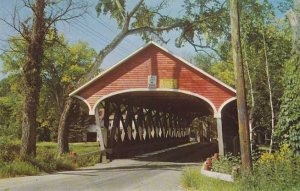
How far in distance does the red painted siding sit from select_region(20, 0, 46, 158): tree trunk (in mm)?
4371

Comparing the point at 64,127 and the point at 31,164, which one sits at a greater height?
the point at 64,127

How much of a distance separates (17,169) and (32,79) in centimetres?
449

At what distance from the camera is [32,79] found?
18984 millimetres

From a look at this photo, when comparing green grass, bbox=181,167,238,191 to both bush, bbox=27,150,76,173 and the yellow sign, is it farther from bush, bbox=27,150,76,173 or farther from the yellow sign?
the yellow sign

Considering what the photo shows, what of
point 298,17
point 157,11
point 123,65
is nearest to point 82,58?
point 157,11

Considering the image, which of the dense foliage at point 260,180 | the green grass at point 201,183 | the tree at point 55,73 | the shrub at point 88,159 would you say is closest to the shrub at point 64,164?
the shrub at point 88,159

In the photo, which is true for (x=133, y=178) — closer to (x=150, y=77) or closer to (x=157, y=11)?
(x=150, y=77)

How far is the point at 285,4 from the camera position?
80.1ft

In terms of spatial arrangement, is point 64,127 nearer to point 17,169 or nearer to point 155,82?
point 155,82

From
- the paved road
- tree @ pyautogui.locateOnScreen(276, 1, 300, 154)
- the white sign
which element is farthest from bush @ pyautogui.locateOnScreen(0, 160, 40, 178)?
tree @ pyautogui.locateOnScreen(276, 1, 300, 154)

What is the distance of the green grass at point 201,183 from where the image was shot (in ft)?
39.1

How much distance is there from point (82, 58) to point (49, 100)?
7.29 m

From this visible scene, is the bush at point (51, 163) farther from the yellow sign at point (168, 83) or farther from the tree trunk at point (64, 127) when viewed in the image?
the yellow sign at point (168, 83)

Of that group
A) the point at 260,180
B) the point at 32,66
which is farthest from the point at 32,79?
the point at 260,180
